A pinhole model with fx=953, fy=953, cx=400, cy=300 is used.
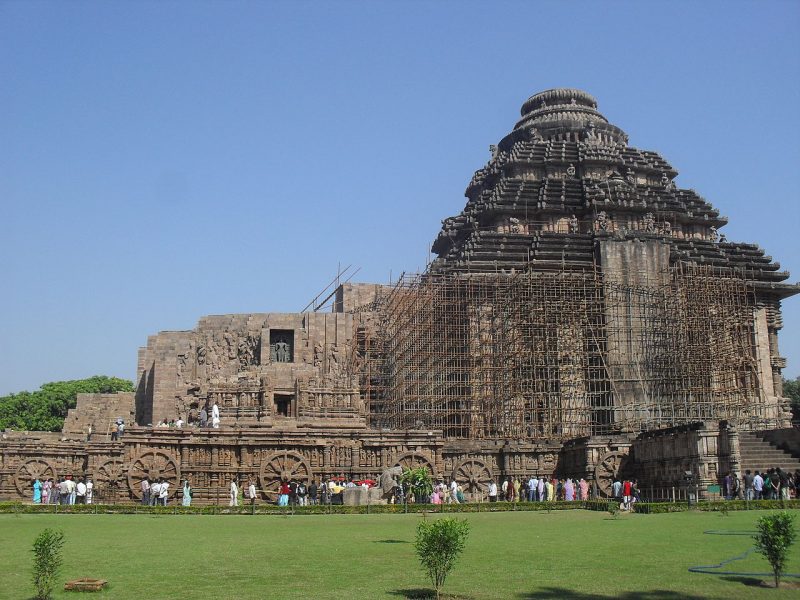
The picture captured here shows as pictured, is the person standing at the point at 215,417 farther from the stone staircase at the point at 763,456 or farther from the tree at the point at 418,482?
the stone staircase at the point at 763,456

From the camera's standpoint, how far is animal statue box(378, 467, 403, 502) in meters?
30.4

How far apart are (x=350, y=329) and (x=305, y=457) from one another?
18.4m

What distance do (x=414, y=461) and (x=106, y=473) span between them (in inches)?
441

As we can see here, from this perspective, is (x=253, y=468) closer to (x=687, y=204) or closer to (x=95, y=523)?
(x=95, y=523)

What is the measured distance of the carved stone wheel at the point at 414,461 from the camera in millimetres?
33875

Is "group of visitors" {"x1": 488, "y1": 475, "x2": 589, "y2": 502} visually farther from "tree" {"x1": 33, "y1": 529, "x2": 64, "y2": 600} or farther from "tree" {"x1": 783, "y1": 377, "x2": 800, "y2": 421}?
"tree" {"x1": 783, "y1": 377, "x2": 800, "y2": 421}

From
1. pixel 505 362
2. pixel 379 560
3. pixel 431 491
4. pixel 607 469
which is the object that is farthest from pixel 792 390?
pixel 379 560

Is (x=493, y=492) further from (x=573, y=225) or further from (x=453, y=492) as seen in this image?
(x=573, y=225)

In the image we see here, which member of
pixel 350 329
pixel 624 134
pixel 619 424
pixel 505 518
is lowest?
pixel 505 518

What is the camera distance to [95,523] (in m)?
21.7

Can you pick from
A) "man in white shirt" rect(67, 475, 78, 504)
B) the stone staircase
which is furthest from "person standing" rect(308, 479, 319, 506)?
the stone staircase

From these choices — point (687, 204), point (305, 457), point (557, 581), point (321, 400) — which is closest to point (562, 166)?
point (687, 204)

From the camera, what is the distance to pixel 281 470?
3244cm

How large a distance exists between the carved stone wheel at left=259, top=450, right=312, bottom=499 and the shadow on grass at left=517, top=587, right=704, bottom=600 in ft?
72.4
